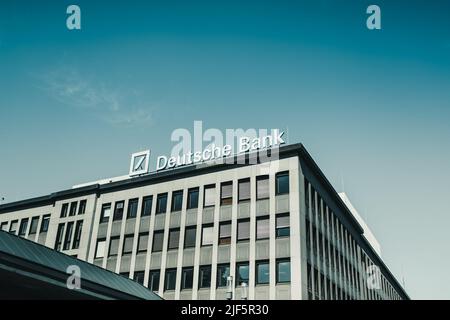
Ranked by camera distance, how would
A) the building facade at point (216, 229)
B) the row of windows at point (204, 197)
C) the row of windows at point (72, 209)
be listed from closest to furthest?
1. the building facade at point (216, 229)
2. the row of windows at point (204, 197)
3. the row of windows at point (72, 209)

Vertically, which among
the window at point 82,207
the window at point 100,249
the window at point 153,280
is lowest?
the window at point 153,280

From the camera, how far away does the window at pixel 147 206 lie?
43312mm

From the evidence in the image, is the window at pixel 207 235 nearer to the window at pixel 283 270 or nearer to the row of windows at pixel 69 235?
the window at pixel 283 270

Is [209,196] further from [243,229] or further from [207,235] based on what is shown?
[243,229]

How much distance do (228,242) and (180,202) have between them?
23.2 ft

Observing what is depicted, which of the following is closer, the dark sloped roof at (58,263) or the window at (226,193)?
the dark sloped roof at (58,263)

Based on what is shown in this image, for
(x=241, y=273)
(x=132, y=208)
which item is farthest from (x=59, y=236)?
(x=241, y=273)

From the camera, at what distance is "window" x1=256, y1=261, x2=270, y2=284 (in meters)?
34.8

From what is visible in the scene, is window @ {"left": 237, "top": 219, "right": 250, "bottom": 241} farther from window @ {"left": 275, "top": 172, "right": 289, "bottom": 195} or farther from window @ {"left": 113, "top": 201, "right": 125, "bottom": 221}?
window @ {"left": 113, "top": 201, "right": 125, "bottom": 221}

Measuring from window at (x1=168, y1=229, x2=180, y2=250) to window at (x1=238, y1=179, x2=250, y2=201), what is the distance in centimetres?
699

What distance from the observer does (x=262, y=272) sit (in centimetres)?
3519

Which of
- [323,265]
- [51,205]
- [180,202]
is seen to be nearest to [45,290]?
[180,202]

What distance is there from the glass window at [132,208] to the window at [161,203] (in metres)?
2.74

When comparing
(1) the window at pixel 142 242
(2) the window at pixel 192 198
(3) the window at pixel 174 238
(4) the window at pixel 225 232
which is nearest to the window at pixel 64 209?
(1) the window at pixel 142 242
